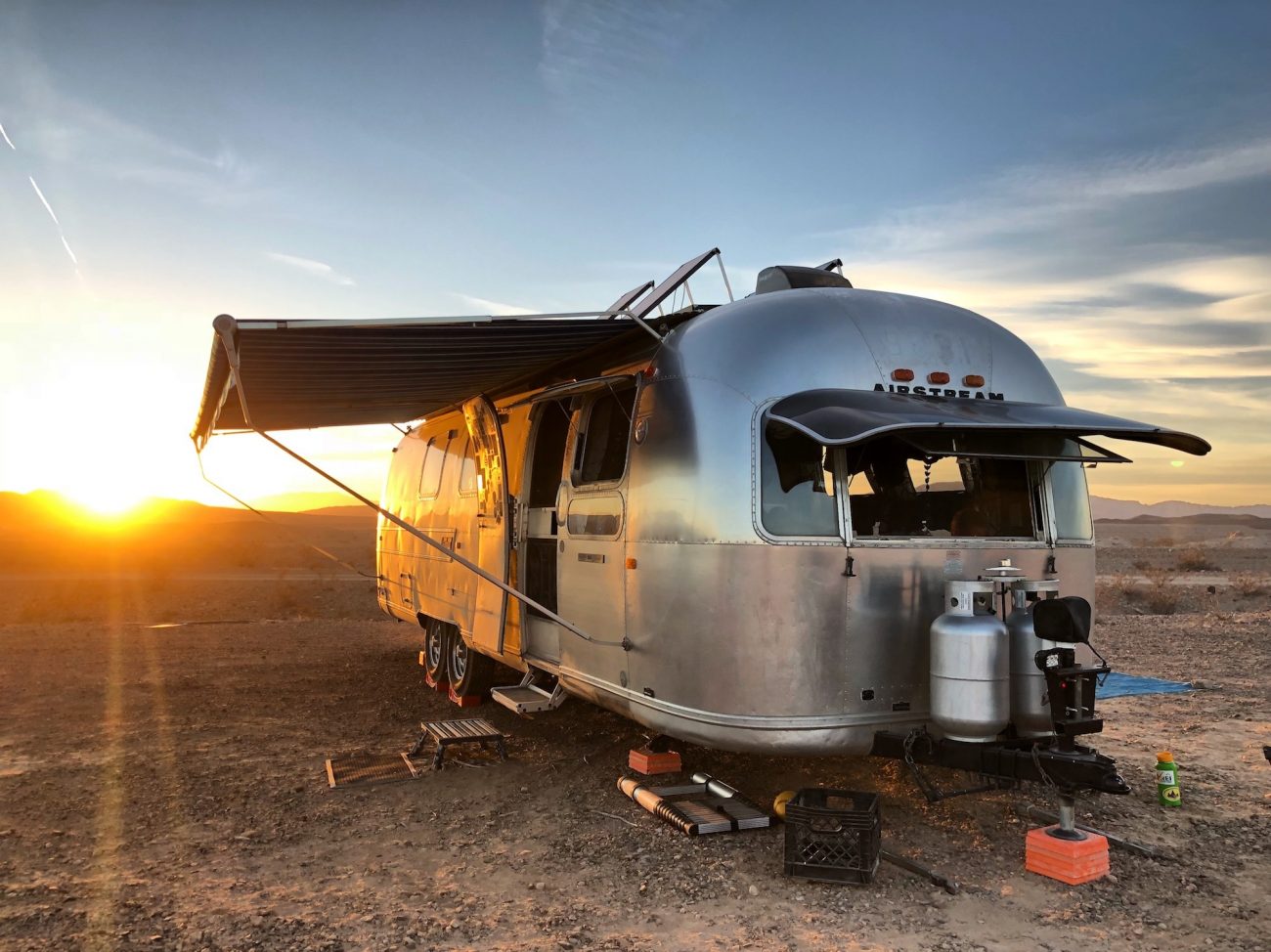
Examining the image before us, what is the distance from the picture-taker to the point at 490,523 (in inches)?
316

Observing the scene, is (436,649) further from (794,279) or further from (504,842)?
(794,279)

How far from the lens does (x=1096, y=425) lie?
5.03 meters

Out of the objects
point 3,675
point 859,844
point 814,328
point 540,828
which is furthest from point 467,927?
point 3,675

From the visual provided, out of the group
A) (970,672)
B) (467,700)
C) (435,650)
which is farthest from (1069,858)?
(435,650)

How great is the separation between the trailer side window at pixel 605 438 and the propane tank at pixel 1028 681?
2552mm

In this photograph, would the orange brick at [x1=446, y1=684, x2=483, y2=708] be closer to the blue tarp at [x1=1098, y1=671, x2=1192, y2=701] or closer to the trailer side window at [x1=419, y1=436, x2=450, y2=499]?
the trailer side window at [x1=419, y1=436, x2=450, y2=499]

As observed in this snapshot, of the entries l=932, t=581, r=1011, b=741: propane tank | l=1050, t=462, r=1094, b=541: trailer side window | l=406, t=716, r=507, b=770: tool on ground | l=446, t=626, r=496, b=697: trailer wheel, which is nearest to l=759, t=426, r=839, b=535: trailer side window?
l=932, t=581, r=1011, b=741: propane tank

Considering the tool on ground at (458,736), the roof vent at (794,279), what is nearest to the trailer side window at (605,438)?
the roof vent at (794,279)

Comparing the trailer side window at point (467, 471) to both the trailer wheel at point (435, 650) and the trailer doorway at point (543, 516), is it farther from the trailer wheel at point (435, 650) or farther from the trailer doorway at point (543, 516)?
the trailer wheel at point (435, 650)

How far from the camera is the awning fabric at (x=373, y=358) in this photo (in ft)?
18.2

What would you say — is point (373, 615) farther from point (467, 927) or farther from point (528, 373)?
point (467, 927)

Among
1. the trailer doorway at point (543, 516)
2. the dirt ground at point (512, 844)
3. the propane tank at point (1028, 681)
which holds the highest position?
the trailer doorway at point (543, 516)

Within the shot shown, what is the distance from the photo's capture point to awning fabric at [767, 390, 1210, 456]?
4.60 m

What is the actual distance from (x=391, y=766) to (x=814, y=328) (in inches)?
175
